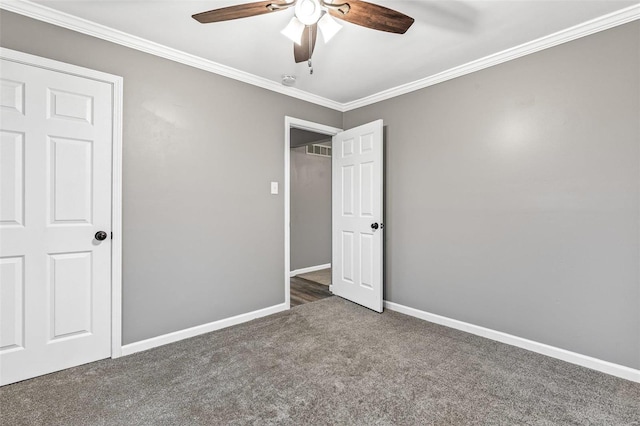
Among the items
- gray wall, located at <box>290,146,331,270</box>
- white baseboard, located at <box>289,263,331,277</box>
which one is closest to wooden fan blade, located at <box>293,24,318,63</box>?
gray wall, located at <box>290,146,331,270</box>

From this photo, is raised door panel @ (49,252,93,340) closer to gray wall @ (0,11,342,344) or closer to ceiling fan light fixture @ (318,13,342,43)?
gray wall @ (0,11,342,344)

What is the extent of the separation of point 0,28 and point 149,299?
6.68 feet

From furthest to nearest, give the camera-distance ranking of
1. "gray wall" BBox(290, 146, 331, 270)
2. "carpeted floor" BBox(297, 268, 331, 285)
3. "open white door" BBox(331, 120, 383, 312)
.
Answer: "gray wall" BBox(290, 146, 331, 270), "carpeted floor" BBox(297, 268, 331, 285), "open white door" BBox(331, 120, 383, 312)

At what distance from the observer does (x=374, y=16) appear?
5.46ft

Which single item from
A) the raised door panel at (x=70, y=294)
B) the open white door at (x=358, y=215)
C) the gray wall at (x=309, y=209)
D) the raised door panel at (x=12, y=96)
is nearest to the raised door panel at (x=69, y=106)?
the raised door panel at (x=12, y=96)

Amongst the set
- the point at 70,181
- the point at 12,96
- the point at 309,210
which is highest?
the point at 12,96

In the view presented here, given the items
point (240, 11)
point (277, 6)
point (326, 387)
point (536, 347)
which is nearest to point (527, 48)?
point (277, 6)

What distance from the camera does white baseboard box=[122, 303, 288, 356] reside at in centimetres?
246

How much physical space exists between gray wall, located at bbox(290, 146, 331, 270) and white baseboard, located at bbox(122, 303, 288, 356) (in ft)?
6.18

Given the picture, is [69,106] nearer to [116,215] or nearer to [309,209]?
[116,215]

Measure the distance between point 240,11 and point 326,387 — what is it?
2.26m

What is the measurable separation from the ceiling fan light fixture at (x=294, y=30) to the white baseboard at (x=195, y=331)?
244 centimetres

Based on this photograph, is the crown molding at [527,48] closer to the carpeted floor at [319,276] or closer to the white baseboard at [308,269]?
the carpeted floor at [319,276]

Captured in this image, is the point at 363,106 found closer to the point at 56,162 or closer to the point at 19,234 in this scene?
the point at 56,162
